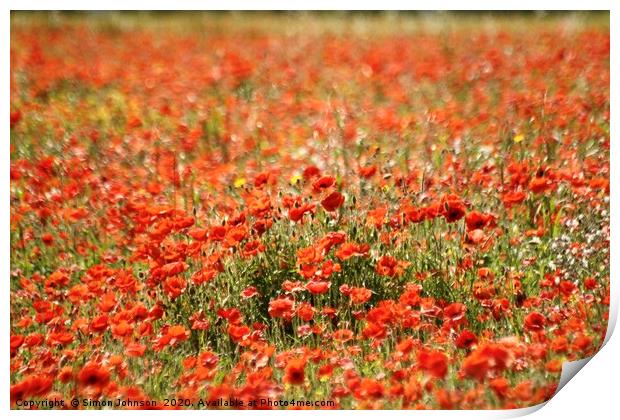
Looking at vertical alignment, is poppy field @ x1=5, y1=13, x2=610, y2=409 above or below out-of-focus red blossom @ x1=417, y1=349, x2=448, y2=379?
above

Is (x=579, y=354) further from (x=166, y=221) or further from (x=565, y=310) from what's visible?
(x=166, y=221)

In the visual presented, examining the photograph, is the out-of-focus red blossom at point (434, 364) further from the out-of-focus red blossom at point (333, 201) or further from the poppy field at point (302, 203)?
the out-of-focus red blossom at point (333, 201)

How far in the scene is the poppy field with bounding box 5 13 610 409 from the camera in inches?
164

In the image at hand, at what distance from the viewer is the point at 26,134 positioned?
4.23 m

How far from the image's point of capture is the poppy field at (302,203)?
417 cm

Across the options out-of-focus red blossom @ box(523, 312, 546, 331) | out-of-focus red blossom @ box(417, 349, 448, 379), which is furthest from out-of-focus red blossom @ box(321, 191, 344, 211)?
out-of-focus red blossom @ box(523, 312, 546, 331)

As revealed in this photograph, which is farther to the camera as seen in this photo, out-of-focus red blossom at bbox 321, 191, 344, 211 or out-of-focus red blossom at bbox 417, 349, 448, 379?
out-of-focus red blossom at bbox 321, 191, 344, 211

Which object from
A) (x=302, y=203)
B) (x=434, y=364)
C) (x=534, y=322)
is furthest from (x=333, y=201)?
(x=534, y=322)

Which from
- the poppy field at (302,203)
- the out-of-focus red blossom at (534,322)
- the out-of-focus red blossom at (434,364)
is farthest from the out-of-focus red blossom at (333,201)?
the out-of-focus red blossom at (534,322)

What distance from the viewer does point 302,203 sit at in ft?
13.9

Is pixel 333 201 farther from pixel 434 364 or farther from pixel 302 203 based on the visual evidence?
pixel 434 364

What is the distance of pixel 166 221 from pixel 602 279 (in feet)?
4.70

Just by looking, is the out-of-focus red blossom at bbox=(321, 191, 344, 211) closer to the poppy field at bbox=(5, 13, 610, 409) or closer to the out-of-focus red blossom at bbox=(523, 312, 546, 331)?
the poppy field at bbox=(5, 13, 610, 409)
